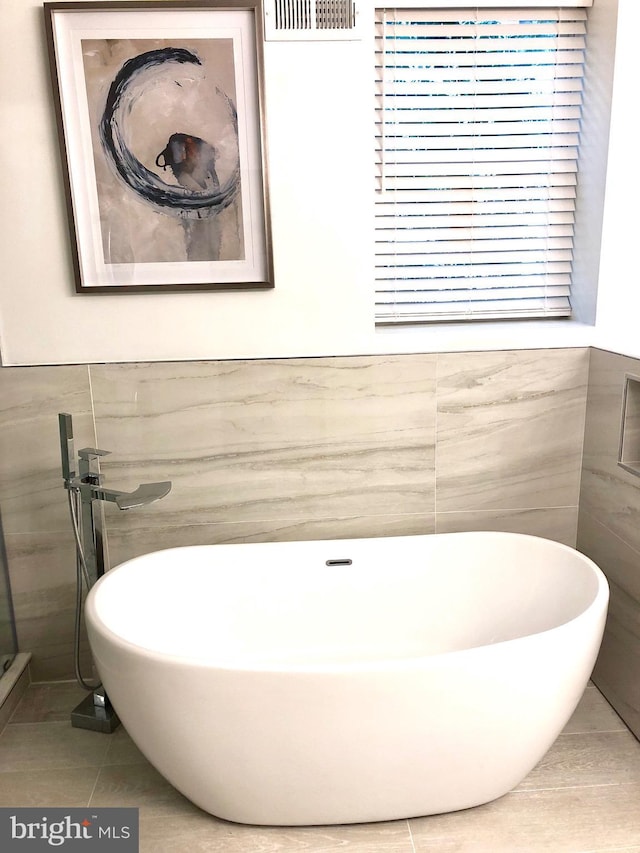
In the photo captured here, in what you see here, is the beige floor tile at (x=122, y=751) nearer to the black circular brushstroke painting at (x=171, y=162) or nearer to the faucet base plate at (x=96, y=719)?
the faucet base plate at (x=96, y=719)

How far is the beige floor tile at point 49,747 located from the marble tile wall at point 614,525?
1.65 meters

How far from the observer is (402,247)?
2.63 m

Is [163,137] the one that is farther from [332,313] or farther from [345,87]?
[332,313]

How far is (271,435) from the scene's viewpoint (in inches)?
95.5

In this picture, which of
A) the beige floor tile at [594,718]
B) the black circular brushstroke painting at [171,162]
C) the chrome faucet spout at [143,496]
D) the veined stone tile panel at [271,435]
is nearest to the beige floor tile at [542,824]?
the beige floor tile at [594,718]

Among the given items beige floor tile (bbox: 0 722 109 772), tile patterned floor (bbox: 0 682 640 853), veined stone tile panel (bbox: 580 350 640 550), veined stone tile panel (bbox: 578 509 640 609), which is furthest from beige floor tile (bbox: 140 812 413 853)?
veined stone tile panel (bbox: 580 350 640 550)

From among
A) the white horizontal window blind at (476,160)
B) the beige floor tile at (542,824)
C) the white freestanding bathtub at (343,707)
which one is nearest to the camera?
the white freestanding bathtub at (343,707)

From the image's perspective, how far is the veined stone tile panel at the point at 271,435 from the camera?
2.37 metres

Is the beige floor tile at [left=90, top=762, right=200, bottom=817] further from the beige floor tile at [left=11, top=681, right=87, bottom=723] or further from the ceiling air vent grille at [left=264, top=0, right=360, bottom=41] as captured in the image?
the ceiling air vent grille at [left=264, top=0, right=360, bottom=41]

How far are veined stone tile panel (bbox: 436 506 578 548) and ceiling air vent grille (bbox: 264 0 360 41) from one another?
1.59 meters

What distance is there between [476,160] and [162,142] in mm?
1121

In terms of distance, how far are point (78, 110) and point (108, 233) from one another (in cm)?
36

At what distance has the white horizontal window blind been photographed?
247 centimetres

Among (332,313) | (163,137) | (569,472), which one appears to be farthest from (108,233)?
(569,472)
